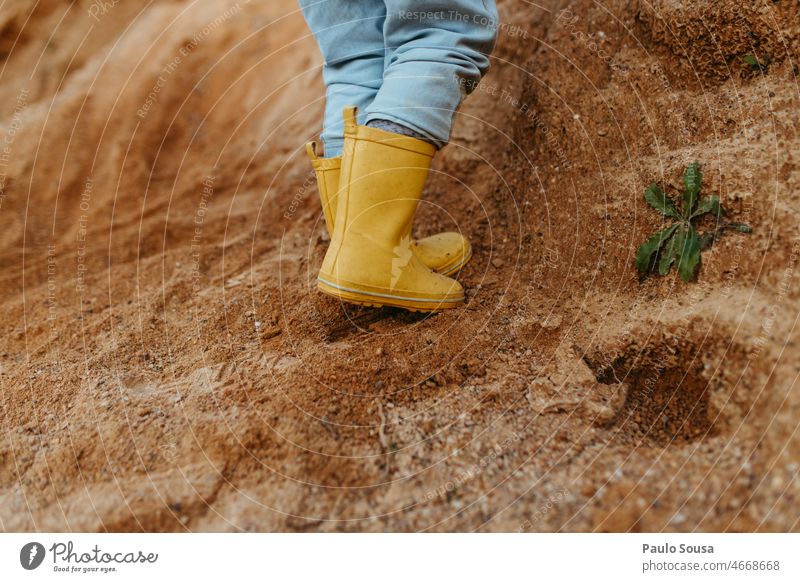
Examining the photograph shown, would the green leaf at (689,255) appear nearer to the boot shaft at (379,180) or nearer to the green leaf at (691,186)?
the green leaf at (691,186)

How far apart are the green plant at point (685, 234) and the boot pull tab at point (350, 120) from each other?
0.84 m

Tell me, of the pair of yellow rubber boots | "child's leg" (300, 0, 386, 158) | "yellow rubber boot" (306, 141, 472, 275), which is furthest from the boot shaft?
"child's leg" (300, 0, 386, 158)

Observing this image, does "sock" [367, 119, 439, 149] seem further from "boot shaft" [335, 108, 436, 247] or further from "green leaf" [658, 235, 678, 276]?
"green leaf" [658, 235, 678, 276]

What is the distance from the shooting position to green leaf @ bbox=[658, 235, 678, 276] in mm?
1451

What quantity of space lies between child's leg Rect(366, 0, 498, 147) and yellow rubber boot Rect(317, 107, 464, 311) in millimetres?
60

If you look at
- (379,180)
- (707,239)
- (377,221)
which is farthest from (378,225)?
(707,239)

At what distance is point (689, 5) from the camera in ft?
5.74

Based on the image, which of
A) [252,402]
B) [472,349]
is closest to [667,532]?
[472,349]

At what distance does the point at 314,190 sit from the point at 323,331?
3.16ft

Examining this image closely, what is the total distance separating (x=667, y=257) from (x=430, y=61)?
0.80 m

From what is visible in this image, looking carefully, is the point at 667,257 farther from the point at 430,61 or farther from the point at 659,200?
the point at 430,61

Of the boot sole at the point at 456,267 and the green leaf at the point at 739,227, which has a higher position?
the green leaf at the point at 739,227

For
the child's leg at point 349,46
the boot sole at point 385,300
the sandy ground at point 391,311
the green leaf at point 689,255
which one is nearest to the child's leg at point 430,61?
the child's leg at point 349,46

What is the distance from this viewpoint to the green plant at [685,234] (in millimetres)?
1400
